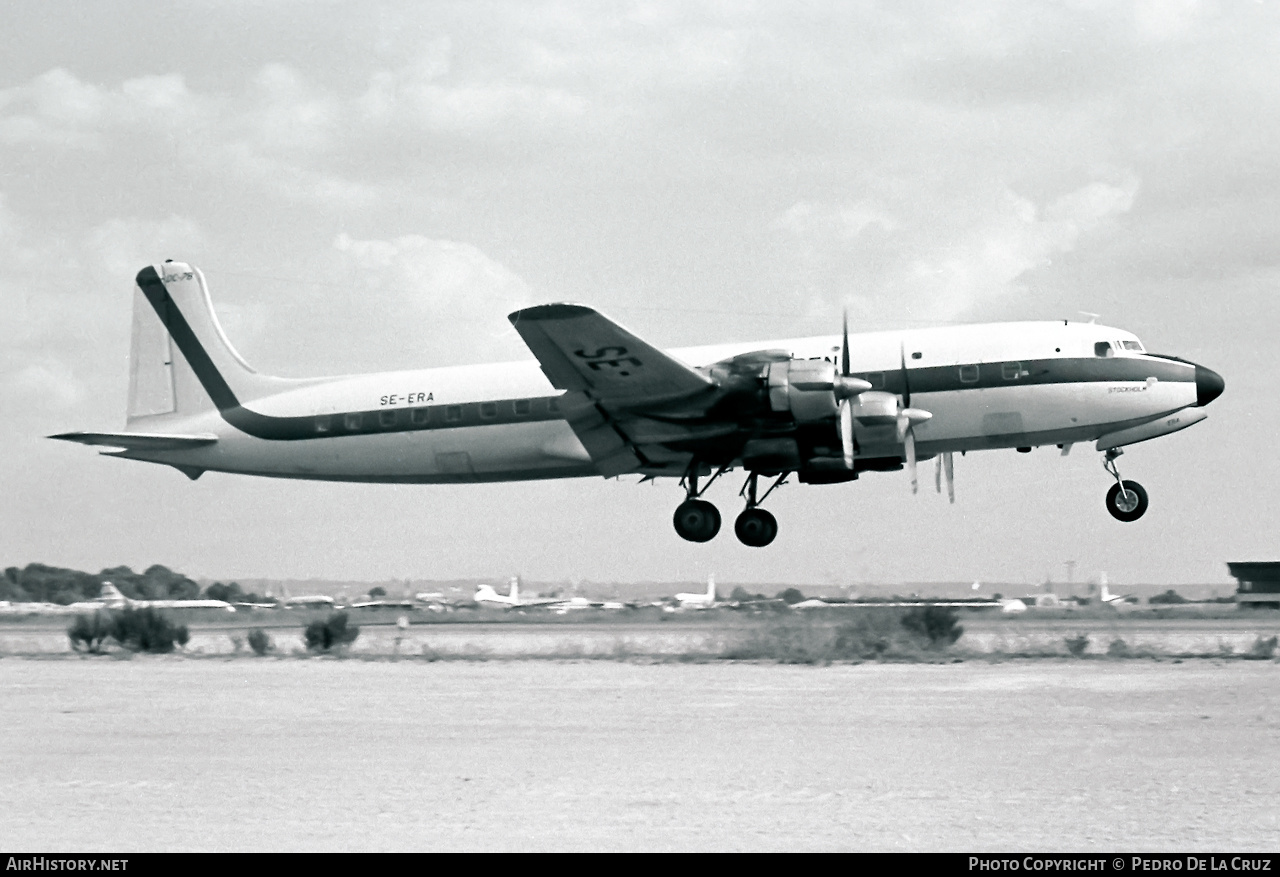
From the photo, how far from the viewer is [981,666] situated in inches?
1315

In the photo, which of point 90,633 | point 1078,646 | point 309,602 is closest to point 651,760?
point 1078,646

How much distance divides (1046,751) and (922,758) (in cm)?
183

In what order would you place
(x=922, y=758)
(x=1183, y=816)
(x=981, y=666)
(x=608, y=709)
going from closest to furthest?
(x=1183, y=816)
(x=922, y=758)
(x=608, y=709)
(x=981, y=666)

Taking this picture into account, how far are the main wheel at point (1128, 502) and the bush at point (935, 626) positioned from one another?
695 cm

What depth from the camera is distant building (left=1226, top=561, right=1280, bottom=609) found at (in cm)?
5891

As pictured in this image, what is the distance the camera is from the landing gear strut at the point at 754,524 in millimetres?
32219

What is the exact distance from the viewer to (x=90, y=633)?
132 feet

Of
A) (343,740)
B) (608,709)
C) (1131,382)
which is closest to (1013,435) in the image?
(1131,382)

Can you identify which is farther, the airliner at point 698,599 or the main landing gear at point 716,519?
the airliner at point 698,599

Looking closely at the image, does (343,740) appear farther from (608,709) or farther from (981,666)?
(981,666)

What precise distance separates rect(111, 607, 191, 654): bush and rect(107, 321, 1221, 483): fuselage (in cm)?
495

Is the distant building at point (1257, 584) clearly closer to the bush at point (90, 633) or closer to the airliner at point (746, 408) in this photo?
the airliner at point (746, 408)

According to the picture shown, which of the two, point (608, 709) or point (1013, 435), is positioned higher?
point (1013, 435)

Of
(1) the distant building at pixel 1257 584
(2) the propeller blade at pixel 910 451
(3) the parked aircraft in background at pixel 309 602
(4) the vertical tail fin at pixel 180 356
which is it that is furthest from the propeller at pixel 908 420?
(3) the parked aircraft in background at pixel 309 602
